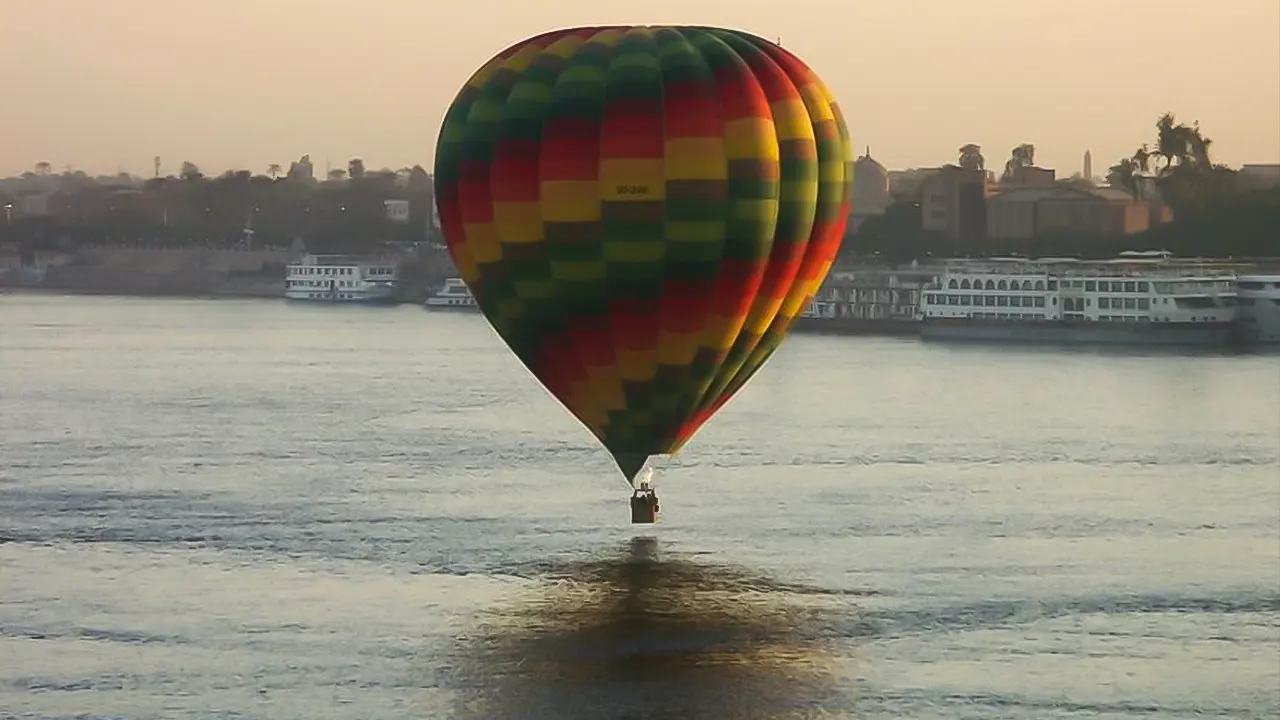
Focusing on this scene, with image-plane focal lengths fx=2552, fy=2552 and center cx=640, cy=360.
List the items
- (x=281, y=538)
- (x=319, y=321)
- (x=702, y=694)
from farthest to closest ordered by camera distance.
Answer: (x=319, y=321)
(x=281, y=538)
(x=702, y=694)

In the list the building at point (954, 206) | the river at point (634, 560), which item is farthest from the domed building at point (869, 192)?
the river at point (634, 560)

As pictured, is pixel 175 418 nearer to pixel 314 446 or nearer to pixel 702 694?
pixel 314 446

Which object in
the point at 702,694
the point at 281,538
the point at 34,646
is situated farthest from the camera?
the point at 281,538

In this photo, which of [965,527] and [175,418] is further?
[175,418]

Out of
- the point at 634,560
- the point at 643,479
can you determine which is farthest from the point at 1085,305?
the point at 643,479

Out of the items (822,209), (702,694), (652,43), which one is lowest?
(702,694)

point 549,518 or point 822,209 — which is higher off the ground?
point 822,209

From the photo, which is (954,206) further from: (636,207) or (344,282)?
(636,207)

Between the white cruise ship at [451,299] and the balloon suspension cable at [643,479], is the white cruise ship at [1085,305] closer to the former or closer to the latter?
the white cruise ship at [451,299]

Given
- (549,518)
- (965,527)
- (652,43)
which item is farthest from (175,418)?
(652,43)

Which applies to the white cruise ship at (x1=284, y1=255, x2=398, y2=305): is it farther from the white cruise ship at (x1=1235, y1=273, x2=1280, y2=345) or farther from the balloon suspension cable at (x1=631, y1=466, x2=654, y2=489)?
the balloon suspension cable at (x1=631, y1=466, x2=654, y2=489)
